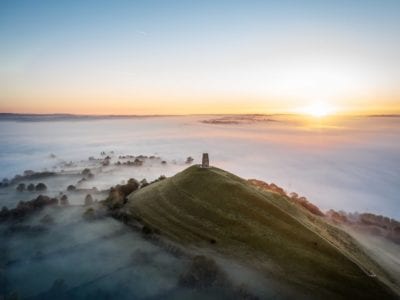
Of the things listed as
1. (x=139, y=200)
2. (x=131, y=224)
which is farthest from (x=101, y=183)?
(x=131, y=224)

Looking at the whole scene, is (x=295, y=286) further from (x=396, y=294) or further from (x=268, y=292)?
(x=396, y=294)

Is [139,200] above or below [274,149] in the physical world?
above

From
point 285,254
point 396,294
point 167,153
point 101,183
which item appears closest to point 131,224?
point 285,254

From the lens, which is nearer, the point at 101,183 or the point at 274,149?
the point at 101,183

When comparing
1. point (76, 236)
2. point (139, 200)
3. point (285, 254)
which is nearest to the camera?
point (285, 254)

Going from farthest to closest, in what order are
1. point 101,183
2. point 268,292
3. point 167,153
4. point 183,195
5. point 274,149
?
point 274,149 → point 167,153 → point 101,183 → point 183,195 → point 268,292

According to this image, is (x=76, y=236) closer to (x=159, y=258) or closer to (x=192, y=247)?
(x=159, y=258)
